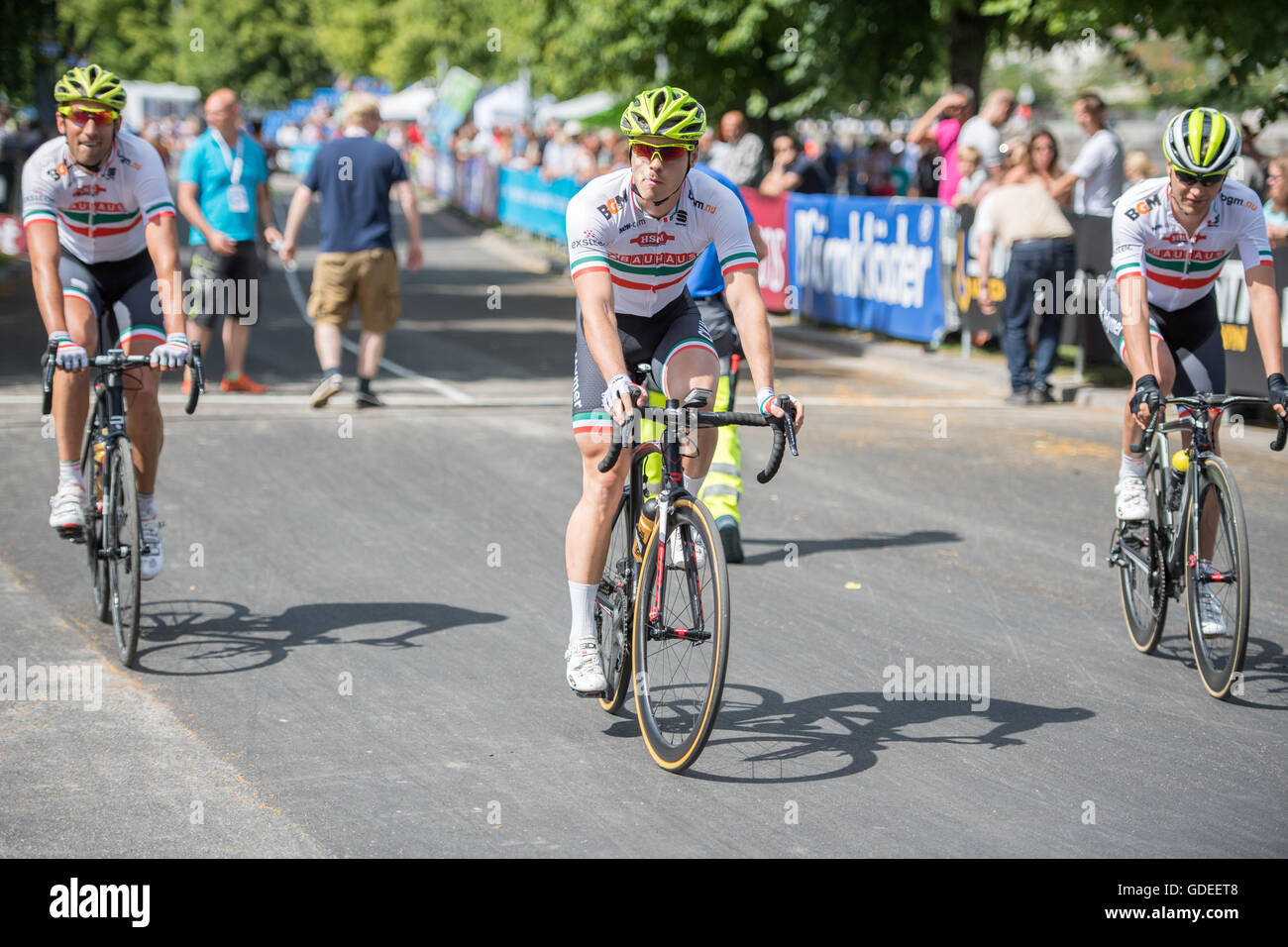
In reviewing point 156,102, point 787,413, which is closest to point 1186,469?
point 787,413

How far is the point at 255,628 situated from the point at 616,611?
1979mm

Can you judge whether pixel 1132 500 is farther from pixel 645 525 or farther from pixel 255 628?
pixel 255 628

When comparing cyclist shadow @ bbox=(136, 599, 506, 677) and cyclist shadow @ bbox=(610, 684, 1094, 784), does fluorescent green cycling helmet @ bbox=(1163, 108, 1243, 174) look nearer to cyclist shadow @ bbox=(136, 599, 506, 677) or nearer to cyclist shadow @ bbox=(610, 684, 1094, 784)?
cyclist shadow @ bbox=(610, 684, 1094, 784)

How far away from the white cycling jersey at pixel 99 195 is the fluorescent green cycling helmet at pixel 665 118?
240 centimetres

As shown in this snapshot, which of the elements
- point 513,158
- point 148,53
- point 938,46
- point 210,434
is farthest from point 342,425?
point 148,53

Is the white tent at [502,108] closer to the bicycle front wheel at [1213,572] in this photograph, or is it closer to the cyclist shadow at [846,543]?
the cyclist shadow at [846,543]

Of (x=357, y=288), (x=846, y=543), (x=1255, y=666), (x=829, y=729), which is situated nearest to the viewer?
(x=829, y=729)

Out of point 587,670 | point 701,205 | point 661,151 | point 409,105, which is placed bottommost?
point 587,670

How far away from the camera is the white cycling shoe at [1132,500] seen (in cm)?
663

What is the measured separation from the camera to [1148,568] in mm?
6430

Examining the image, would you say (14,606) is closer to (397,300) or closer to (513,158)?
(397,300)

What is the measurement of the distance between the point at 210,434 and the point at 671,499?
6577mm

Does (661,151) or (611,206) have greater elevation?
(661,151)

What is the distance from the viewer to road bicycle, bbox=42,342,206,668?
6008 mm
